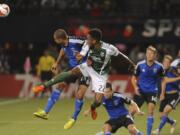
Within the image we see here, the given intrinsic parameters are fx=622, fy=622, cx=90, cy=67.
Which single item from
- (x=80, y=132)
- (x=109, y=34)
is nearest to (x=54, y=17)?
(x=109, y=34)

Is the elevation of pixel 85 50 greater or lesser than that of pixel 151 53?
greater

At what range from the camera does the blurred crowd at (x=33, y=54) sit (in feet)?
88.8

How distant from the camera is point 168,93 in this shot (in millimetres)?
15758

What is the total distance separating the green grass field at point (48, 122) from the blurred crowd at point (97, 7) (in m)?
5.04

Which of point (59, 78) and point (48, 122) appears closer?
point (59, 78)

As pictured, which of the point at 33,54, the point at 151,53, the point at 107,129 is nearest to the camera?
the point at 107,129

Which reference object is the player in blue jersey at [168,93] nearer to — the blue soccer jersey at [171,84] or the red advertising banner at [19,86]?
the blue soccer jersey at [171,84]

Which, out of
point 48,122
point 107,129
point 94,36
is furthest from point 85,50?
point 48,122

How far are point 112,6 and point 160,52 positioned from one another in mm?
3030

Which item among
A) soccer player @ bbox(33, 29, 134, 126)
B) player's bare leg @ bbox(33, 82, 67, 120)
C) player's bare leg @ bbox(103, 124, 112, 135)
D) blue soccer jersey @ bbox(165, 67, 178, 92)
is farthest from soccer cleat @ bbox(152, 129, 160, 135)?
player's bare leg @ bbox(103, 124, 112, 135)

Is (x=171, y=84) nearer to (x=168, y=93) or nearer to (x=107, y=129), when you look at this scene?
(x=168, y=93)

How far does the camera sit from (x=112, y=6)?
2772 cm

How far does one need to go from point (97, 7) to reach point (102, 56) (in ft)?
47.8

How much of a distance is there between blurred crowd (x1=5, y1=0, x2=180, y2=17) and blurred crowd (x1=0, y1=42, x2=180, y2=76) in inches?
58.9
